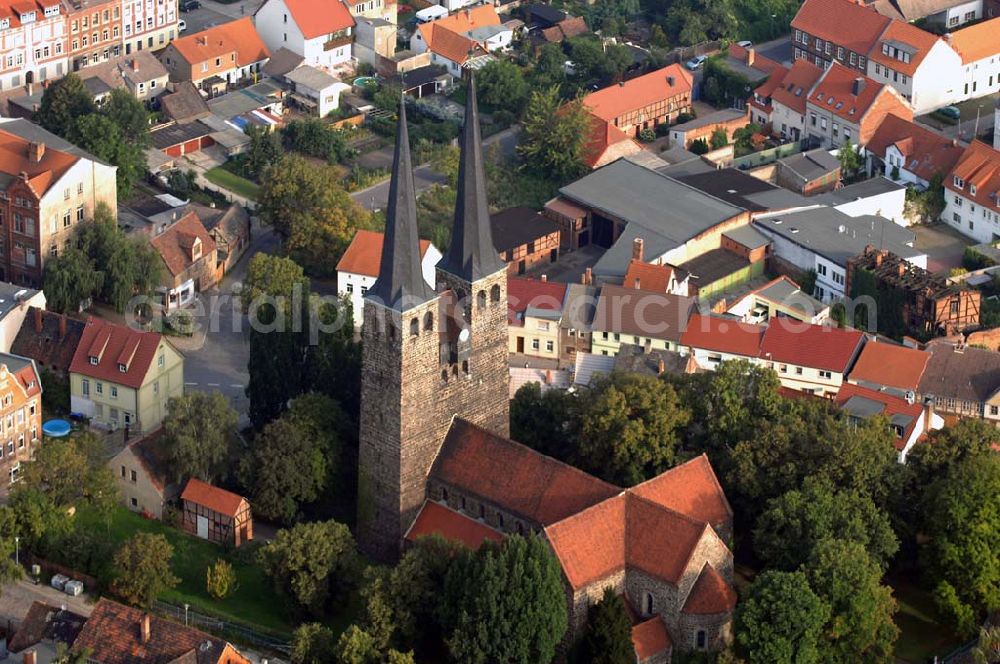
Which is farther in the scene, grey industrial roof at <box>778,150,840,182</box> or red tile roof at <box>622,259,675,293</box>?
grey industrial roof at <box>778,150,840,182</box>

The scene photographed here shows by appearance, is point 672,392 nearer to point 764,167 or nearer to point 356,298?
point 356,298

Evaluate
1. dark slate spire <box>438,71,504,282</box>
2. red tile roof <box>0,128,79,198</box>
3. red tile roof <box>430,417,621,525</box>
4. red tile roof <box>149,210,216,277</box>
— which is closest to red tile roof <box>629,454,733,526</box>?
red tile roof <box>430,417,621,525</box>

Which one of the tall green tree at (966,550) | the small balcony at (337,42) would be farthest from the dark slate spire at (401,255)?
the small balcony at (337,42)

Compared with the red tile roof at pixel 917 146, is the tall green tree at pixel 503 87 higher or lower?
lower

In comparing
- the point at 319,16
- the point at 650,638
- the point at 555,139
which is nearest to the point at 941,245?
the point at 555,139

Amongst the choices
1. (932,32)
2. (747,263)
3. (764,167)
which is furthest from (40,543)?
(932,32)

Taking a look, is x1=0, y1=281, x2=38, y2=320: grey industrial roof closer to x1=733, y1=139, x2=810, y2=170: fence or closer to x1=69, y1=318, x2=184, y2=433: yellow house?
x1=69, y1=318, x2=184, y2=433: yellow house

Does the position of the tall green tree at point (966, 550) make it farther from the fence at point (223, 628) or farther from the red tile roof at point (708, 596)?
the fence at point (223, 628)

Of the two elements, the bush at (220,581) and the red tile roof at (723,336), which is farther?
the red tile roof at (723,336)
